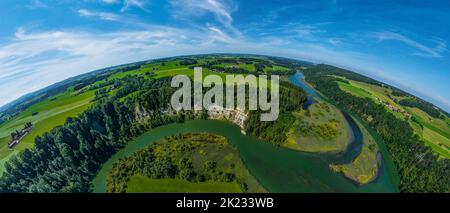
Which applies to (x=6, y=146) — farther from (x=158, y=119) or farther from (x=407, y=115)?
(x=407, y=115)

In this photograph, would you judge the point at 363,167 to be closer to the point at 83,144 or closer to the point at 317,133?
the point at 317,133

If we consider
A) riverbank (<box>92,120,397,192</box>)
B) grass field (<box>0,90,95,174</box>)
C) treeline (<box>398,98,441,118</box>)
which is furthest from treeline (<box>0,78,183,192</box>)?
treeline (<box>398,98,441,118</box>)

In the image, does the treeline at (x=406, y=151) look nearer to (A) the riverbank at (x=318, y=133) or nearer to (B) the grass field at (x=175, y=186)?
(A) the riverbank at (x=318, y=133)

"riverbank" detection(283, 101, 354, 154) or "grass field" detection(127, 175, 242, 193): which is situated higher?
"riverbank" detection(283, 101, 354, 154)

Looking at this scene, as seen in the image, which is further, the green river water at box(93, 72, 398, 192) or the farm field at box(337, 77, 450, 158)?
the farm field at box(337, 77, 450, 158)

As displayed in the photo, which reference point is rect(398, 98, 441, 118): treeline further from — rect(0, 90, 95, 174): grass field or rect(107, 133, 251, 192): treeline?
rect(0, 90, 95, 174): grass field
